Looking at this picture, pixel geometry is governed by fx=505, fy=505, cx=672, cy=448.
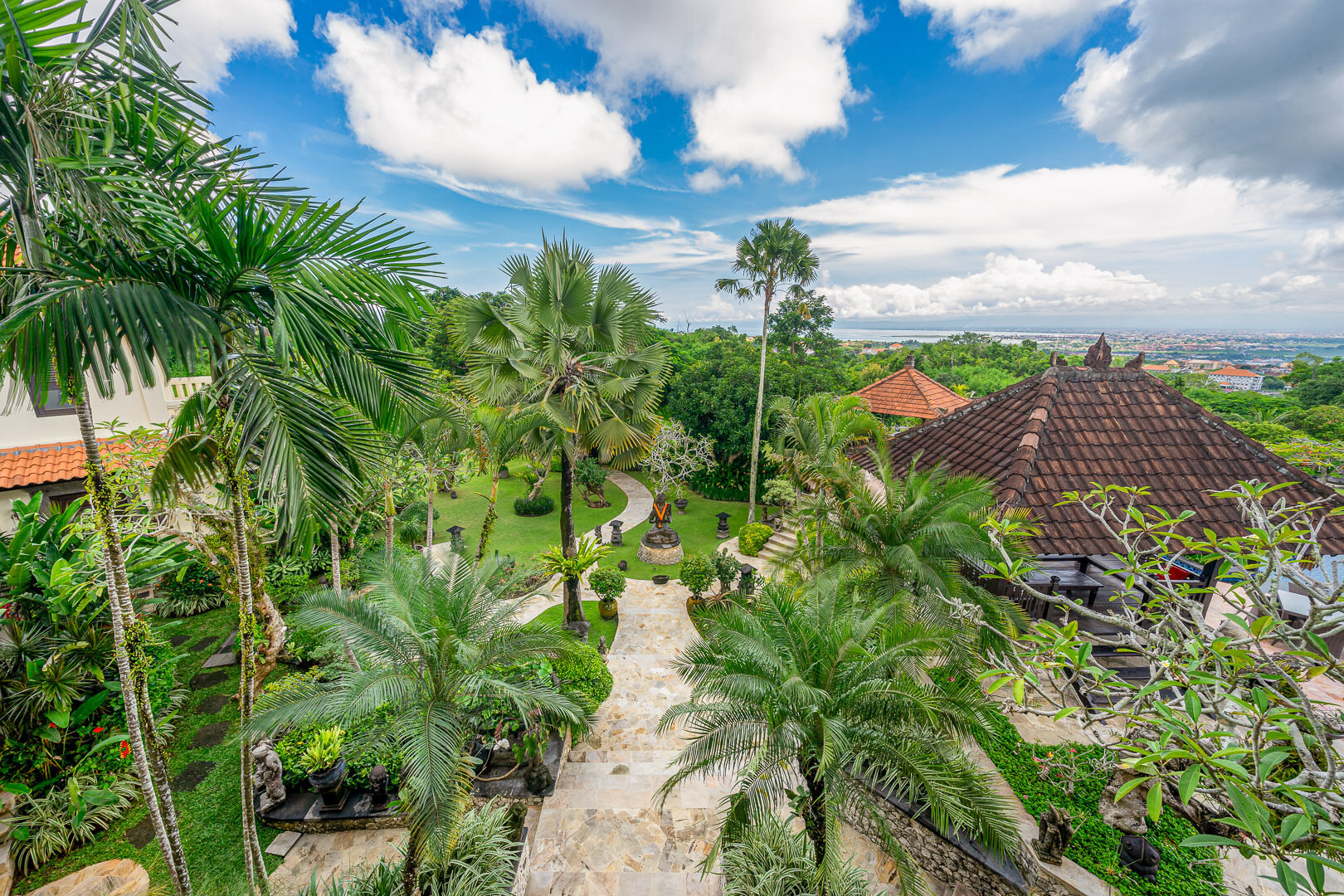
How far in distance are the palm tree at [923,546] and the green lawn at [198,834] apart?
350 inches

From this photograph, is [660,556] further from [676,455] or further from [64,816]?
[64,816]

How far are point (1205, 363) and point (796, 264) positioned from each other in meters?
90.2

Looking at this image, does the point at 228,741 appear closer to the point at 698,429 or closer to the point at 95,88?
the point at 95,88

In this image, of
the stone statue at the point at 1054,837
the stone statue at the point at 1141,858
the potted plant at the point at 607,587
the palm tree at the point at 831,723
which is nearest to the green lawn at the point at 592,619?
the potted plant at the point at 607,587

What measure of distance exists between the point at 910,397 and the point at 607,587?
570 inches

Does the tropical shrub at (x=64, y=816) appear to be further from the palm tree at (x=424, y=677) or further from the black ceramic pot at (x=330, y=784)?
the palm tree at (x=424, y=677)

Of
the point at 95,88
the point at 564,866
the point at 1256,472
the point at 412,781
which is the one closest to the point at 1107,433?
the point at 1256,472

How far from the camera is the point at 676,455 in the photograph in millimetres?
19453

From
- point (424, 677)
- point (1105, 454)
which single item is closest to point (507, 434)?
point (424, 677)

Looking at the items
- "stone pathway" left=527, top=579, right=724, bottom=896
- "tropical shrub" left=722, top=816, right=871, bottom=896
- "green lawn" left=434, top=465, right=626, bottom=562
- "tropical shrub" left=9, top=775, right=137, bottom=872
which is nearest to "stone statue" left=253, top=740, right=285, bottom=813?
"tropical shrub" left=9, top=775, right=137, bottom=872

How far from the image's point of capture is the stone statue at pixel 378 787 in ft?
23.5

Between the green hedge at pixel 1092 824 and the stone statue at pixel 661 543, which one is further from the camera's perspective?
the stone statue at pixel 661 543

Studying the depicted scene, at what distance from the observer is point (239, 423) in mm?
4266

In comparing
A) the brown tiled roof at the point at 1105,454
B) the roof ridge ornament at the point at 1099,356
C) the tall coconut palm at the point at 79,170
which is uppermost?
the tall coconut palm at the point at 79,170
